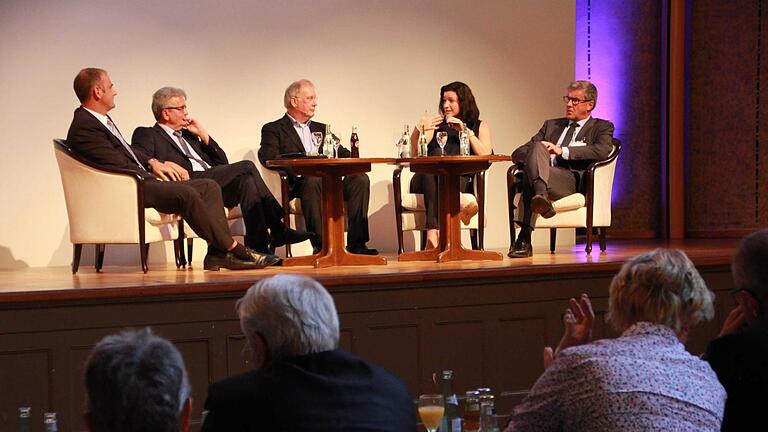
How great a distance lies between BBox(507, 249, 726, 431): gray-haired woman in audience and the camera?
2254 millimetres

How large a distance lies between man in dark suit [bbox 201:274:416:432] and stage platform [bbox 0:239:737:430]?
2467mm

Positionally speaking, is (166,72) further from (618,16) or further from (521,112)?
(618,16)

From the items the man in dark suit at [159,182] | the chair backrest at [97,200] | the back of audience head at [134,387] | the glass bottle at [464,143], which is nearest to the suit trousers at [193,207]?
the man in dark suit at [159,182]

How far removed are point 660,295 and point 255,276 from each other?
3038 millimetres

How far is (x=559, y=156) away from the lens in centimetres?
679

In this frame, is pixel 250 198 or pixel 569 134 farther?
pixel 569 134

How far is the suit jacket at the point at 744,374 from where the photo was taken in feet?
8.43

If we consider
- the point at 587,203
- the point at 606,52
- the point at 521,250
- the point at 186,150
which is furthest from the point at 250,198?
the point at 606,52

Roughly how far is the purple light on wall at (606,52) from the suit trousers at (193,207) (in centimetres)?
424

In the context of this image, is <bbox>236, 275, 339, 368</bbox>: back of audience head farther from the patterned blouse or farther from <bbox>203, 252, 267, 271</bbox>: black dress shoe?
<bbox>203, 252, 267, 271</bbox>: black dress shoe

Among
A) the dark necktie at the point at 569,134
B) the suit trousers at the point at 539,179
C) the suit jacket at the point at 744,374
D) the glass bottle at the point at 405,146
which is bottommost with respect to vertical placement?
the suit jacket at the point at 744,374

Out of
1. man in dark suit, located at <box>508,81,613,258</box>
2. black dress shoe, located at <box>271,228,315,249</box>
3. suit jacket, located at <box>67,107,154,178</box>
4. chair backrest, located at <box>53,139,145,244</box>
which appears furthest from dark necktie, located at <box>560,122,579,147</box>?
chair backrest, located at <box>53,139,145,244</box>

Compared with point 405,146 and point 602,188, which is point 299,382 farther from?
point 602,188

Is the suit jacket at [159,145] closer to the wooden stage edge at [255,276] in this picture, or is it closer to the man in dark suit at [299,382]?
the wooden stage edge at [255,276]
